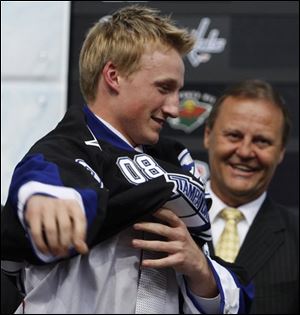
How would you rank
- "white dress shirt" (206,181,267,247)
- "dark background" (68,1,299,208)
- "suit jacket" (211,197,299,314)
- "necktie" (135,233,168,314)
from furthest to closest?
"dark background" (68,1,299,208), "white dress shirt" (206,181,267,247), "suit jacket" (211,197,299,314), "necktie" (135,233,168,314)

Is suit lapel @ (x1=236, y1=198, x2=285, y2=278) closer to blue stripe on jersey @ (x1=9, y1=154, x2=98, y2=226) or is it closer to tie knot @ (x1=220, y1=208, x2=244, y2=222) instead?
tie knot @ (x1=220, y1=208, x2=244, y2=222)

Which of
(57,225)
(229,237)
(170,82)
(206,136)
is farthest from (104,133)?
(206,136)

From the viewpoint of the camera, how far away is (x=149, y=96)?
1.18 m

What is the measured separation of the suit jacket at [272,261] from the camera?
2.17 meters

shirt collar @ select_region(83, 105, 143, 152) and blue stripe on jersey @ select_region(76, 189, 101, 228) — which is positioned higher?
shirt collar @ select_region(83, 105, 143, 152)

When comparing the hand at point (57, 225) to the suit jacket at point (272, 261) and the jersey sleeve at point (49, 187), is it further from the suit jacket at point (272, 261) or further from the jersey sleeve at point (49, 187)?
the suit jacket at point (272, 261)

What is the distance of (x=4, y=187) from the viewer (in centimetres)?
244

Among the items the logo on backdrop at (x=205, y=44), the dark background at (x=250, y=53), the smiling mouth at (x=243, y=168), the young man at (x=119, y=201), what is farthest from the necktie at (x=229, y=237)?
the young man at (x=119, y=201)

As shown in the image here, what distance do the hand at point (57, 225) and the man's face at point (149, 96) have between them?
32cm

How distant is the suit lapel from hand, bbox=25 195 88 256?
133cm

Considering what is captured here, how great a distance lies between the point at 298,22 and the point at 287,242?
2.32 feet

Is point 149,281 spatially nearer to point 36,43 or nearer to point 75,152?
point 75,152

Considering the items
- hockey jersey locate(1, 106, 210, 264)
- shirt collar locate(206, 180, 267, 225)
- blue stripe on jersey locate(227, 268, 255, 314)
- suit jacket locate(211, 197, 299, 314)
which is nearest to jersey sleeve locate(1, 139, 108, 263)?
hockey jersey locate(1, 106, 210, 264)

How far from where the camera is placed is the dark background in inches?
101
